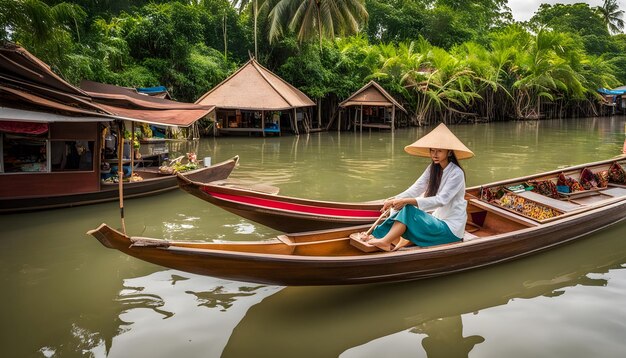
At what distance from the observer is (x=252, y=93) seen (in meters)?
17.6

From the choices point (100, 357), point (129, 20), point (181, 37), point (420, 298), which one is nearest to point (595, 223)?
point (420, 298)

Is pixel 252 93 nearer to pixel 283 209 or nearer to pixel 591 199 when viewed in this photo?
pixel 283 209

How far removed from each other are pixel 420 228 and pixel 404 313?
0.73 m

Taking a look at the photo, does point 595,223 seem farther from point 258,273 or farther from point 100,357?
point 100,357

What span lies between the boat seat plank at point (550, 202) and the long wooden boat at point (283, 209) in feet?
6.39

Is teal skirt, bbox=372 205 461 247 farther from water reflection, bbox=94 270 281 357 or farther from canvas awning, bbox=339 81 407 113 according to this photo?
canvas awning, bbox=339 81 407 113

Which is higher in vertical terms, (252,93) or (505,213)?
(252,93)

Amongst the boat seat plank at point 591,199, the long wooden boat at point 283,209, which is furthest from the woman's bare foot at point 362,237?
the boat seat plank at point 591,199

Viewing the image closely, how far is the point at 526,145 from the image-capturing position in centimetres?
1581

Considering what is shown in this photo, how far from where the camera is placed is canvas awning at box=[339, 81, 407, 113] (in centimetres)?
2048

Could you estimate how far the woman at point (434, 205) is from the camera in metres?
3.97

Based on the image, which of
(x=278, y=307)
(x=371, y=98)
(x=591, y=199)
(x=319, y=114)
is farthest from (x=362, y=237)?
(x=319, y=114)

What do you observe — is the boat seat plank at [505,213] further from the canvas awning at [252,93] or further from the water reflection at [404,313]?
the canvas awning at [252,93]

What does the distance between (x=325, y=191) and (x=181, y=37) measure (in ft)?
40.3
